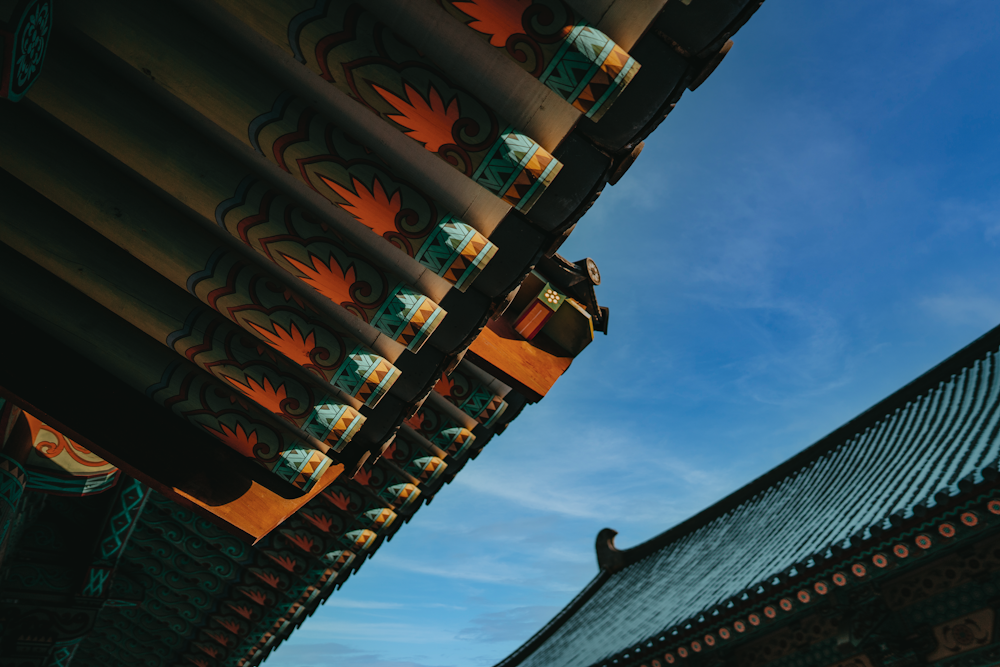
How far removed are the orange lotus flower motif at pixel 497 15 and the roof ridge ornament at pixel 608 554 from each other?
1578 centimetres

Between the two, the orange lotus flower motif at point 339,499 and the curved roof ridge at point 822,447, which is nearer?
the orange lotus flower motif at point 339,499

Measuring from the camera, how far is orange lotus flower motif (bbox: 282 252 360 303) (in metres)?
3.81

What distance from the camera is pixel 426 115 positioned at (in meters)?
A: 3.15

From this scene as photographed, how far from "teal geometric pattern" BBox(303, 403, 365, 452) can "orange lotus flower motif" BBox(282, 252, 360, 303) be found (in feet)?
3.45

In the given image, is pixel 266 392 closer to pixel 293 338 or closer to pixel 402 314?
pixel 293 338

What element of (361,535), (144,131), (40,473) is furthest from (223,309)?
(361,535)

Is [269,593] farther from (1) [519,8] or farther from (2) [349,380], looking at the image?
(1) [519,8]

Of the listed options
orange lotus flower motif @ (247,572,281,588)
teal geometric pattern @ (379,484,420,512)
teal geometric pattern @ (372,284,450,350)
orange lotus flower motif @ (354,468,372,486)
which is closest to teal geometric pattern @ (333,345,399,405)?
teal geometric pattern @ (372,284,450,350)

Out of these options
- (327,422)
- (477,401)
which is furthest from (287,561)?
(327,422)

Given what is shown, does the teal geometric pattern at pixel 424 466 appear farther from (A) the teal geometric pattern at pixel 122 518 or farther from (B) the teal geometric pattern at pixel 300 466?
(A) the teal geometric pattern at pixel 122 518

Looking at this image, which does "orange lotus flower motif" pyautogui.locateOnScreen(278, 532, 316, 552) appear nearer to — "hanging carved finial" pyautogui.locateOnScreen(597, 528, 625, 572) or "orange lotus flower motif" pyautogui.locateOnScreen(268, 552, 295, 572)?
"orange lotus flower motif" pyautogui.locateOnScreen(268, 552, 295, 572)

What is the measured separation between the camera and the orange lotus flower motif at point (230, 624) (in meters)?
10.6

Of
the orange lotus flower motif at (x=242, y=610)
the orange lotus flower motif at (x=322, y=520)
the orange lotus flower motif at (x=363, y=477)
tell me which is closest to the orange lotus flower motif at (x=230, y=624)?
the orange lotus flower motif at (x=242, y=610)

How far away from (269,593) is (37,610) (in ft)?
10.5
